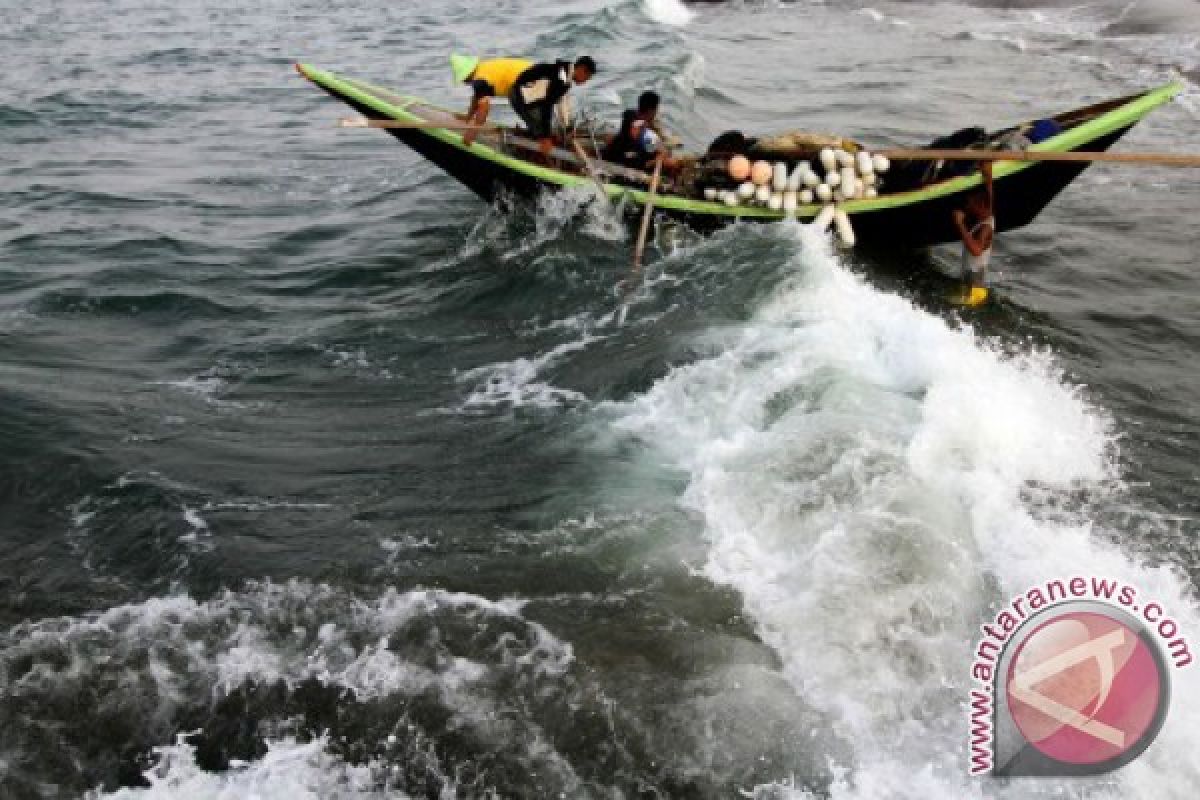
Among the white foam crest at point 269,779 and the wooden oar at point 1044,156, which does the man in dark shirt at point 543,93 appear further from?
the white foam crest at point 269,779

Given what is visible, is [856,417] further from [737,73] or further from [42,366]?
[737,73]

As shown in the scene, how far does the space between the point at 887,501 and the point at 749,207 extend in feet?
16.3

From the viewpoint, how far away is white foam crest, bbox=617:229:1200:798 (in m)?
4.88

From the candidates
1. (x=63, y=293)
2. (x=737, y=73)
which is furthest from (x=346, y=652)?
(x=737, y=73)

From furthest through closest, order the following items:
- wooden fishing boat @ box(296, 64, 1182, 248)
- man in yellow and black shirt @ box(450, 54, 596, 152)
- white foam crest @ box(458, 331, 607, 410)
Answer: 1. man in yellow and black shirt @ box(450, 54, 596, 152)
2. wooden fishing boat @ box(296, 64, 1182, 248)
3. white foam crest @ box(458, 331, 607, 410)

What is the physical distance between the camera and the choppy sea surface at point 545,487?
4.85m

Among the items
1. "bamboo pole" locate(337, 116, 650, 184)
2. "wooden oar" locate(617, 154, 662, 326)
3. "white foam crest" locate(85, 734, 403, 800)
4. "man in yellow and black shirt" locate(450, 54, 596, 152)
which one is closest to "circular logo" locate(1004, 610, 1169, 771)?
"white foam crest" locate(85, 734, 403, 800)

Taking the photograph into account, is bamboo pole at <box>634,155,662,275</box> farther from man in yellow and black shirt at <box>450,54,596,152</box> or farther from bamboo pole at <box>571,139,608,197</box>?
man in yellow and black shirt at <box>450,54,596,152</box>

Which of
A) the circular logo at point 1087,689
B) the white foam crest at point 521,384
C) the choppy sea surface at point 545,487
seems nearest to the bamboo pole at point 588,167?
the choppy sea surface at point 545,487

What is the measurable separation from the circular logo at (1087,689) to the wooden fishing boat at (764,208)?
20.6ft

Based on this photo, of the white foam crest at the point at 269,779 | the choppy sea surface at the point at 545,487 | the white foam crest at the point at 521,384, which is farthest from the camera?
the white foam crest at the point at 521,384

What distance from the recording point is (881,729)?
4797mm

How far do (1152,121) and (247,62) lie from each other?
19828mm

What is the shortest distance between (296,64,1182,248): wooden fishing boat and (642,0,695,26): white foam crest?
1915 cm
